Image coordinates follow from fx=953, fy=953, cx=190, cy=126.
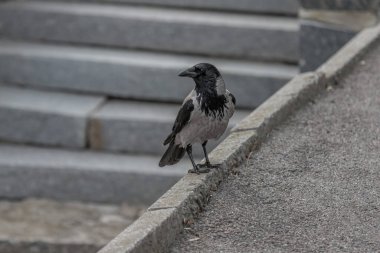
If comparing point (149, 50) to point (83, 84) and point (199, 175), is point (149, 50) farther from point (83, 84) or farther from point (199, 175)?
point (199, 175)

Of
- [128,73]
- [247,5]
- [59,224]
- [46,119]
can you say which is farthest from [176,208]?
[247,5]

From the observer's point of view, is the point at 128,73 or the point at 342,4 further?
the point at 128,73

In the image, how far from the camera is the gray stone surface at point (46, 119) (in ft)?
25.6

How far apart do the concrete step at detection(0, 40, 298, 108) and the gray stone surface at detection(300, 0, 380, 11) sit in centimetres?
63

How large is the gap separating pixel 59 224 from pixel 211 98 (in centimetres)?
288

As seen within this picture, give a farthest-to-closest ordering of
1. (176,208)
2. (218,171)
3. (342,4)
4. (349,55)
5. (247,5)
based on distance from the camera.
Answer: (247,5) → (342,4) → (349,55) → (218,171) → (176,208)

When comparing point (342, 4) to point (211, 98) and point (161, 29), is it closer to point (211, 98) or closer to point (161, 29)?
point (161, 29)

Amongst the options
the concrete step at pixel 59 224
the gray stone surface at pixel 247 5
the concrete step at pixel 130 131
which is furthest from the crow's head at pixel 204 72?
the gray stone surface at pixel 247 5

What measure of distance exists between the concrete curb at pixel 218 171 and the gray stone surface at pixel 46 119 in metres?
2.28

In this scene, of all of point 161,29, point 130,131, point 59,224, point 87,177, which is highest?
point 161,29

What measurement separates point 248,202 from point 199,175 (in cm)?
28

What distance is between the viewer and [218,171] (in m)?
4.54

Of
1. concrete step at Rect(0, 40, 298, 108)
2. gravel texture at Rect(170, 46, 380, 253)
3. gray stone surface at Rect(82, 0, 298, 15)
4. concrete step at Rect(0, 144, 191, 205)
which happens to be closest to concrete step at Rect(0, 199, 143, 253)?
concrete step at Rect(0, 144, 191, 205)

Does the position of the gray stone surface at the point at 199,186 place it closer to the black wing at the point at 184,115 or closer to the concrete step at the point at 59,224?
the black wing at the point at 184,115
